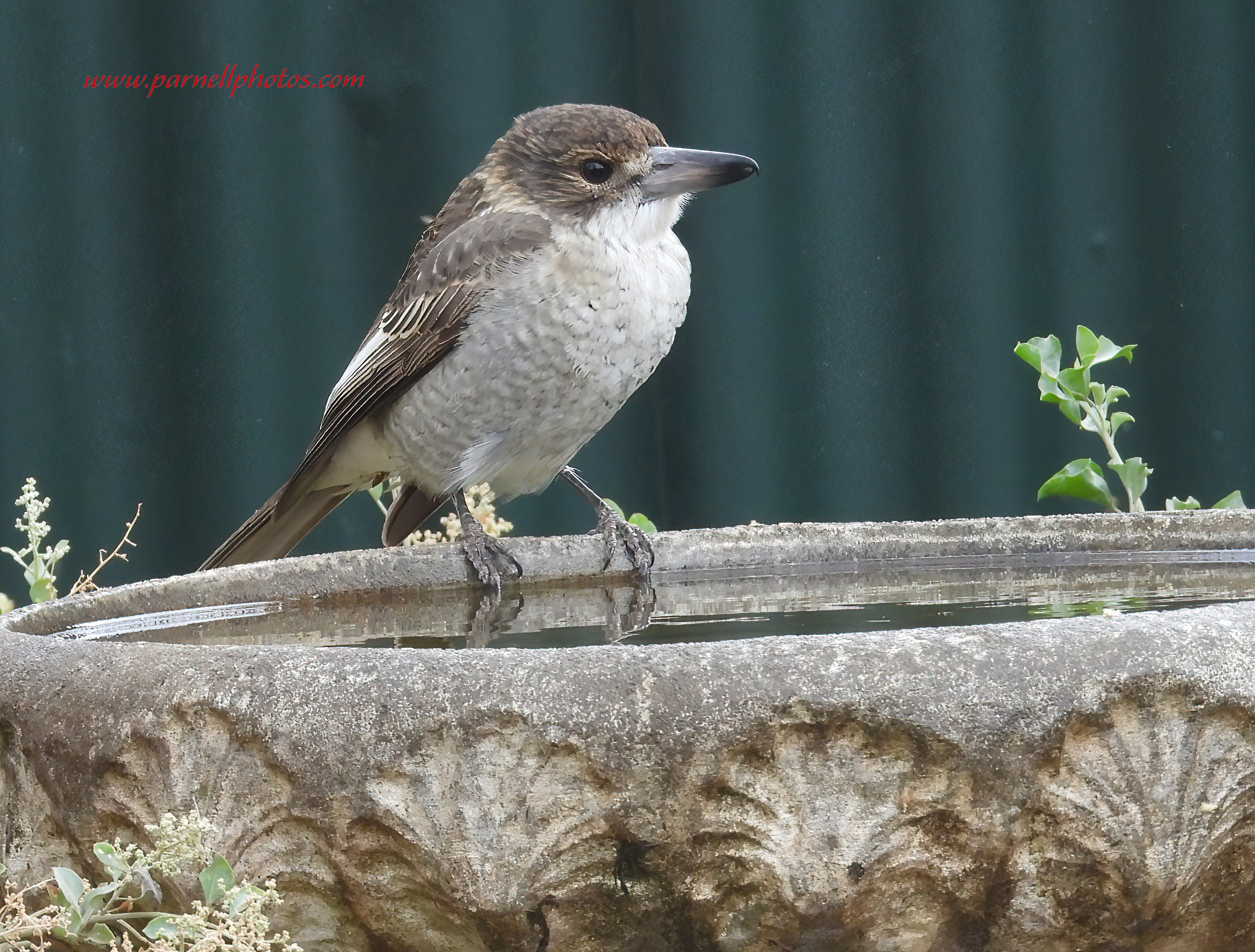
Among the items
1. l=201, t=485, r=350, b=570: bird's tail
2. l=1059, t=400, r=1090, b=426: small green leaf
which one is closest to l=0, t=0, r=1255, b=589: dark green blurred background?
l=201, t=485, r=350, b=570: bird's tail

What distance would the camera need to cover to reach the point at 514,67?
9.16 ft

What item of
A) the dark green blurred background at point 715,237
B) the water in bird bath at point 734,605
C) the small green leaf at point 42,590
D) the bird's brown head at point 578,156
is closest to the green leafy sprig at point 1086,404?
the water in bird bath at point 734,605

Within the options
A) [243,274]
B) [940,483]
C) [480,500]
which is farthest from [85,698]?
[940,483]

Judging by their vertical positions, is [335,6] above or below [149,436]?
above

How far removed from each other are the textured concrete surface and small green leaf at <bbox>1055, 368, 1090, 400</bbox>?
0.94m

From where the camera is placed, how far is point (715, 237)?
9.43 ft

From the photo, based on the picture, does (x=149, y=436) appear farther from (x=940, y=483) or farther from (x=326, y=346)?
(x=940, y=483)

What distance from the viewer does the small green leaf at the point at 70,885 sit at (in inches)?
28.7

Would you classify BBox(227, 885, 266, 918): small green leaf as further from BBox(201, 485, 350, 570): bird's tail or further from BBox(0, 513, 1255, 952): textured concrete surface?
BBox(201, 485, 350, 570): bird's tail

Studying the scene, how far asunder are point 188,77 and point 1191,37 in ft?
5.97

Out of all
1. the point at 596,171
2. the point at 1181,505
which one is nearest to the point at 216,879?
the point at 596,171

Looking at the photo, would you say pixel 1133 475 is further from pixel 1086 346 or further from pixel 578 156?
pixel 578 156

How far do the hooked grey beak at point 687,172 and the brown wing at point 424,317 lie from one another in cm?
14

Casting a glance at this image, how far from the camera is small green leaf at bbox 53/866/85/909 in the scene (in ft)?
2.39
